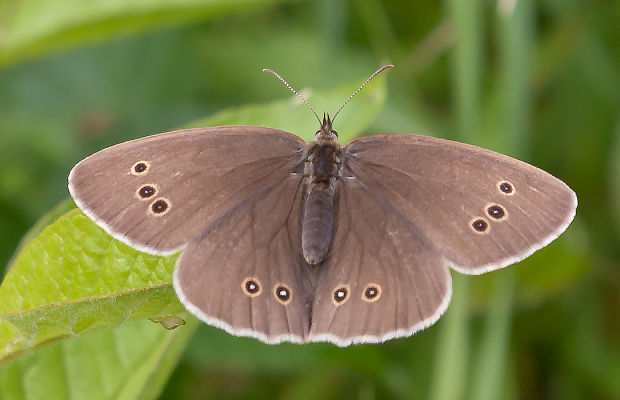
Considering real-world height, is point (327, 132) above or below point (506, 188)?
above

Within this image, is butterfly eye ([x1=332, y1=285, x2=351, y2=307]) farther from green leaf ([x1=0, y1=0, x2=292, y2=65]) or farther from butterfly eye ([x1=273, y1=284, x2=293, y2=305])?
green leaf ([x1=0, y1=0, x2=292, y2=65])

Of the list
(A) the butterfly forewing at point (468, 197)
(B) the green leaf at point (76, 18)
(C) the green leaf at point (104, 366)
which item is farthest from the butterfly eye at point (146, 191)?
(B) the green leaf at point (76, 18)

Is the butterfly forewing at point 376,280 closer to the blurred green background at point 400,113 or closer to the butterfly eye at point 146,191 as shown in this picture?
the butterfly eye at point 146,191

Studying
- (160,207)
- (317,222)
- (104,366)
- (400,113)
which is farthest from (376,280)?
(400,113)

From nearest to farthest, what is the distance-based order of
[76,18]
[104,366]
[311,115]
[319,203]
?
[104,366] < [319,203] < [311,115] < [76,18]

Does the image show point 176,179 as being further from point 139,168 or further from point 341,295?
point 341,295

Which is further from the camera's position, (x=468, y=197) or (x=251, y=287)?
(x=468, y=197)

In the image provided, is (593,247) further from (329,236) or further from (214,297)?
(214,297)

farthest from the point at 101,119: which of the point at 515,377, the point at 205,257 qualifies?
the point at 515,377
